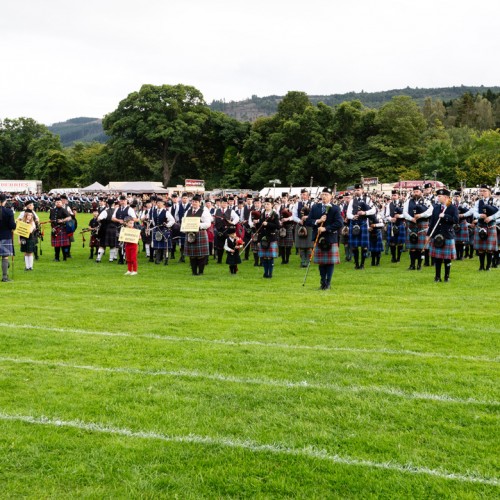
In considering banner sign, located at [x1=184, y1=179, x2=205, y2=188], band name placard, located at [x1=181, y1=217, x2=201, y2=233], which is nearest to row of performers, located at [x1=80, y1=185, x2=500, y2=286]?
band name placard, located at [x1=181, y1=217, x2=201, y2=233]

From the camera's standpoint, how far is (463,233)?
15961 mm

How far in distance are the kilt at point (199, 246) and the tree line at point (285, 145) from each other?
32.2m

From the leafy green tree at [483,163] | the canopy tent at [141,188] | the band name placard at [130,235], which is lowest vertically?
the band name placard at [130,235]

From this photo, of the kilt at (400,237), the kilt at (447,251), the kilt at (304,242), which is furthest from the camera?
the kilt at (400,237)

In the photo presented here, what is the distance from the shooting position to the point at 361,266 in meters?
14.5

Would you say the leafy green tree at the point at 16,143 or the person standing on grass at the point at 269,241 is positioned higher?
the leafy green tree at the point at 16,143

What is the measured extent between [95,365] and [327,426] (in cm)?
261

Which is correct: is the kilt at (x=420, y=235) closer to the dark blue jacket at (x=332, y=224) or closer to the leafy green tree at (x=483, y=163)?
the dark blue jacket at (x=332, y=224)

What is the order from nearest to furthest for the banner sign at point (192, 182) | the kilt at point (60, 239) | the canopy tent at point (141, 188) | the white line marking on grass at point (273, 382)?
the white line marking on grass at point (273, 382)
the kilt at point (60, 239)
the banner sign at point (192, 182)
the canopy tent at point (141, 188)

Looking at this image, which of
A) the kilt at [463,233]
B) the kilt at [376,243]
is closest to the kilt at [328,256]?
the kilt at [376,243]

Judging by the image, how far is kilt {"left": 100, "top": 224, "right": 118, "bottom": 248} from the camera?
1627 centimetres

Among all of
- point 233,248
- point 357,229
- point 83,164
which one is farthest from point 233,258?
point 83,164

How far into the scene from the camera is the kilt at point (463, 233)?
15.9m

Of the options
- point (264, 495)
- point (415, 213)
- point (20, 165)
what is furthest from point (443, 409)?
point (20, 165)
